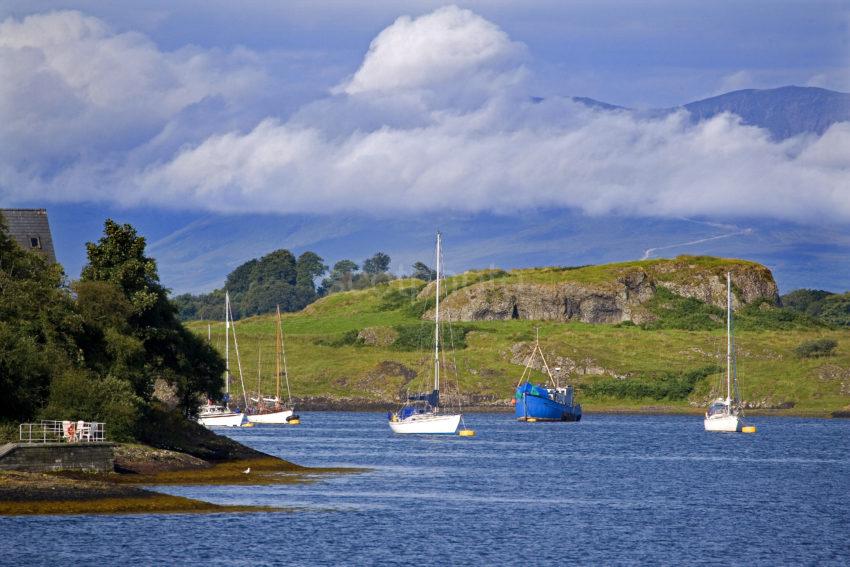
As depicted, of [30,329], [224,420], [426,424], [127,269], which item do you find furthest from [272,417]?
[30,329]

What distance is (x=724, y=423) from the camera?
164 m

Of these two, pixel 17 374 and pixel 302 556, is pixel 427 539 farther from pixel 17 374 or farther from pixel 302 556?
pixel 17 374

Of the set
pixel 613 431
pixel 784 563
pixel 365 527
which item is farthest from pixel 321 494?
pixel 613 431

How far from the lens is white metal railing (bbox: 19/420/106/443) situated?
7681cm

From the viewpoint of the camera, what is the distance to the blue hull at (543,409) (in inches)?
7407

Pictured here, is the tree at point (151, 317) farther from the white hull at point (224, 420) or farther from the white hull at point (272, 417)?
the white hull at point (272, 417)

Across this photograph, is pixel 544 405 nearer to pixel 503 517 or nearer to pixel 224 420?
pixel 224 420

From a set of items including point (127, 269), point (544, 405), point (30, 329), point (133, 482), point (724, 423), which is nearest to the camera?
point (133, 482)

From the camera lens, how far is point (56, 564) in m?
55.9

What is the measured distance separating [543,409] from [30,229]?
312 feet

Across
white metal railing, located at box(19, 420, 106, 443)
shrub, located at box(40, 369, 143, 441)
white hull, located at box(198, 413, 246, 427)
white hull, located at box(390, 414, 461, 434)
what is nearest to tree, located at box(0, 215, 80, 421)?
shrub, located at box(40, 369, 143, 441)

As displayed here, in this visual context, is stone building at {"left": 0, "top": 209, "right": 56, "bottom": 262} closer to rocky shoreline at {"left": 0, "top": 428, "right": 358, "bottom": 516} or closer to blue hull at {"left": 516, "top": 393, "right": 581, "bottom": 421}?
rocky shoreline at {"left": 0, "top": 428, "right": 358, "bottom": 516}

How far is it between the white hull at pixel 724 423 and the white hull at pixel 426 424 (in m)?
32.2

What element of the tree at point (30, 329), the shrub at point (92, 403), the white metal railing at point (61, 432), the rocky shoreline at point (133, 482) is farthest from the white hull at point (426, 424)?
the white metal railing at point (61, 432)
